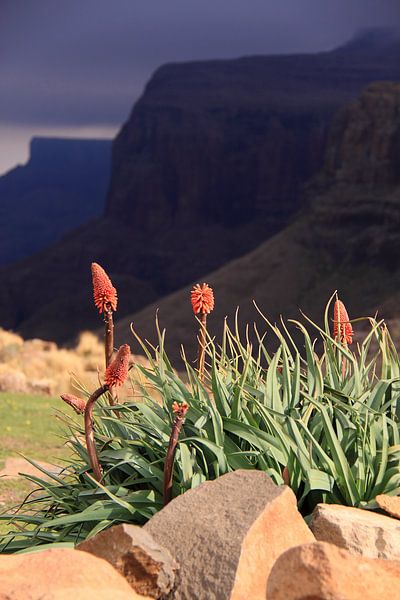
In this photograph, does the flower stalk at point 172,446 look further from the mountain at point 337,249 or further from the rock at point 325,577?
the mountain at point 337,249

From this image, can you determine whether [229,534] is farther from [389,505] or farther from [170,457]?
[389,505]

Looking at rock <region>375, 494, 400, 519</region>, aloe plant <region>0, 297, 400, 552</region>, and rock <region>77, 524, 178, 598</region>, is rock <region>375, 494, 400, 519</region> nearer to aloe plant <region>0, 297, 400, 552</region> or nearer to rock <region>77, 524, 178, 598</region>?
aloe plant <region>0, 297, 400, 552</region>

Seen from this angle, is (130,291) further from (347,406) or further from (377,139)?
(347,406)

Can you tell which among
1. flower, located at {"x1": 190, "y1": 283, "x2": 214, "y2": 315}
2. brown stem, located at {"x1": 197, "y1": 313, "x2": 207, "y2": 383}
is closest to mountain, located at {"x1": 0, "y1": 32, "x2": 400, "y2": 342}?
brown stem, located at {"x1": 197, "y1": 313, "x2": 207, "y2": 383}

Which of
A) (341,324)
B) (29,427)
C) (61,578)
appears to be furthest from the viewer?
(29,427)

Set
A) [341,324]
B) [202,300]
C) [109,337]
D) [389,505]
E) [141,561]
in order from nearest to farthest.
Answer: [141,561]
[389,505]
[109,337]
[202,300]
[341,324]

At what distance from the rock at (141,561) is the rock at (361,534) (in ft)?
2.53

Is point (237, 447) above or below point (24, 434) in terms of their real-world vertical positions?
above

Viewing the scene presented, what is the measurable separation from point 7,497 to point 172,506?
4878 millimetres

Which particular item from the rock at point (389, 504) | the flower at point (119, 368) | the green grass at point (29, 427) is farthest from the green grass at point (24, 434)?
the rock at point (389, 504)

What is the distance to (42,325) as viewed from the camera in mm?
108375

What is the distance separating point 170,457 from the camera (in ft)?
14.0

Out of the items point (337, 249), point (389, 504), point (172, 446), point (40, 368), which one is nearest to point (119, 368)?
point (172, 446)

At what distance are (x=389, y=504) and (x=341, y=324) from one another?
1539 mm
